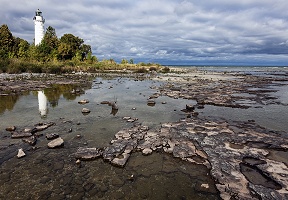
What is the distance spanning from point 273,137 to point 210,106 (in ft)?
26.8

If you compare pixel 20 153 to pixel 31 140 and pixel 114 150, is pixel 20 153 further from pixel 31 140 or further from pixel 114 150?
pixel 114 150

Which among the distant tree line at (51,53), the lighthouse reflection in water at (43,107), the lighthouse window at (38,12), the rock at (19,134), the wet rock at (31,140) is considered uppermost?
the lighthouse window at (38,12)

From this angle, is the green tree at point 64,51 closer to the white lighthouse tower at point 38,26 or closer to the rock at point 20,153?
the white lighthouse tower at point 38,26

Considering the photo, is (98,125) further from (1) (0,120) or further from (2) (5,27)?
(2) (5,27)

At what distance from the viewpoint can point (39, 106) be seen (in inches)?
703

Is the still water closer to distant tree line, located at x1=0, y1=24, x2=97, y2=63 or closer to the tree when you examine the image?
distant tree line, located at x1=0, y1=24, x2=97, y2=63

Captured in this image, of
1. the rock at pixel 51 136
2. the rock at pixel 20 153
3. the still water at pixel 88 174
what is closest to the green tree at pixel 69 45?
the still water at pixel 88 174

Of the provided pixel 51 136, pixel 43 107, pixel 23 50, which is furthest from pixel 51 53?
pixel 51 136

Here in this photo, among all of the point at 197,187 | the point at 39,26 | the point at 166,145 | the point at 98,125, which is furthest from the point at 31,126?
the point at 39,26

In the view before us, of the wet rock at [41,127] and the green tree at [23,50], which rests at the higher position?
the green tree at [23,50]

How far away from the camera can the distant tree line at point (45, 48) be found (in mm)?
66812

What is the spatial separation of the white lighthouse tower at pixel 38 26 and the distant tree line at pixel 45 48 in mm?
1880

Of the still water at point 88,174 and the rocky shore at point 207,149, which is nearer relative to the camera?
the still water at point 88,174

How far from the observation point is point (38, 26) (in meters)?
75.8
